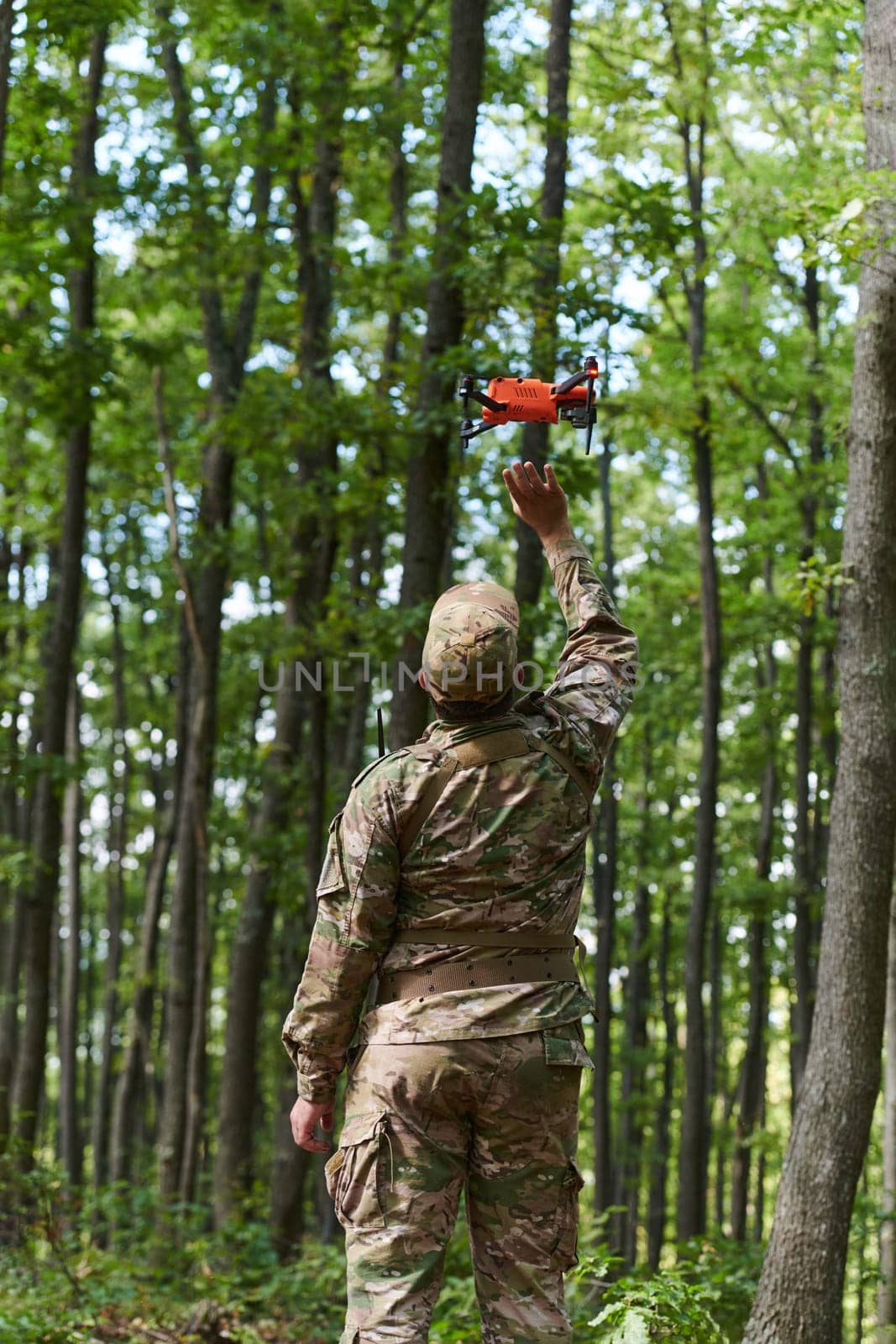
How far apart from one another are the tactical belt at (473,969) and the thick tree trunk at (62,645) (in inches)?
281

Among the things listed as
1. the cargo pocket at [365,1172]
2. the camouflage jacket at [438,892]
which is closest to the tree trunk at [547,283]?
the camouflage jacket at [438,892]

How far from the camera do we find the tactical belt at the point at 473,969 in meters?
3.33

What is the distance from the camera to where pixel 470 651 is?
134 inches

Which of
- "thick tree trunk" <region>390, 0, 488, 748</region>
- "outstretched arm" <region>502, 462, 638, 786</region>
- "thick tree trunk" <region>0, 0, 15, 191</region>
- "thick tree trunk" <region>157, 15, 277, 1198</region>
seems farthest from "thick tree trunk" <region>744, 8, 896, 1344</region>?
"thick tree trunk" <region>157, 15, 277, 1198</region>

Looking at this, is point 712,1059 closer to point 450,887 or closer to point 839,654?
point 839,654

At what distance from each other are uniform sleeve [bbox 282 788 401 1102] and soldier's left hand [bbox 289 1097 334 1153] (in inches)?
0.9

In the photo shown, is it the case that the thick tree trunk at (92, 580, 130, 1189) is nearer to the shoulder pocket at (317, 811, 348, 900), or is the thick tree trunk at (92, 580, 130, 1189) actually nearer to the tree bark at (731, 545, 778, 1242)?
the tree bark at (731, 545, 778, 1242)

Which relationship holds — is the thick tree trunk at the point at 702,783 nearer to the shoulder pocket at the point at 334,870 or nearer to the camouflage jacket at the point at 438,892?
the camouflage jacket at the point at 438,892

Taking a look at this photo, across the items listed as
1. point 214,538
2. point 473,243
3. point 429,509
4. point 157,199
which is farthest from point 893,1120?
point 157,199

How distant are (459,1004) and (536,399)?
174 cm

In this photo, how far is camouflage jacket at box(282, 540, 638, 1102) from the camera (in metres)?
3.34

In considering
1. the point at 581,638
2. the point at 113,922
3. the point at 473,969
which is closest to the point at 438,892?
the point at 473,969

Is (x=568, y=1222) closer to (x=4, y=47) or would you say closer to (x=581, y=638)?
(x=581, y=638)

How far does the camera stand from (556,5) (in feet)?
30.7
